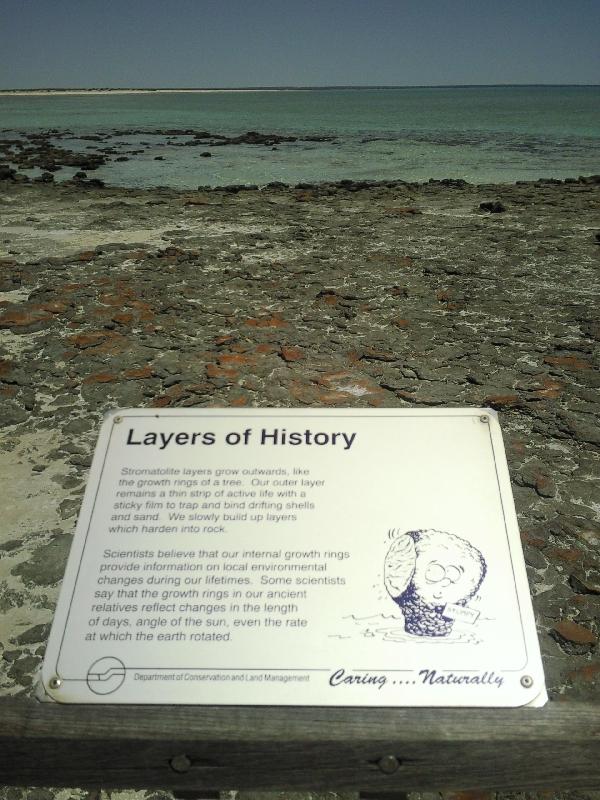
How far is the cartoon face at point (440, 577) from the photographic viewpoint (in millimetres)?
1550

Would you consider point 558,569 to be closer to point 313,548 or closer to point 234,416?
point 313,548

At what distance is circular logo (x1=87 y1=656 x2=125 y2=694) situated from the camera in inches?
57.1

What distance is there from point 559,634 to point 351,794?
35.7 inches

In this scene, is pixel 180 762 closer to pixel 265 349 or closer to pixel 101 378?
pixel 101 378

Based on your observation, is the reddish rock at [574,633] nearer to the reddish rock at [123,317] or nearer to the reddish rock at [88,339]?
the reddish rock at [88,339]

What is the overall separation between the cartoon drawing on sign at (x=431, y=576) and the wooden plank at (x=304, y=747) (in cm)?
20

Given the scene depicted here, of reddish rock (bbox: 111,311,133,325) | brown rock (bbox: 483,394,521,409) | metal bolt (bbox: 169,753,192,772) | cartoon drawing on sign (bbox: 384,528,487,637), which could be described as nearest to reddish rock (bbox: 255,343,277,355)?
reddish rock (bbox: 111,311,133,325)

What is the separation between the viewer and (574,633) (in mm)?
2121

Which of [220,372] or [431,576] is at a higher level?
[220,372]

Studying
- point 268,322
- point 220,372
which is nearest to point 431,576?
point 220,372

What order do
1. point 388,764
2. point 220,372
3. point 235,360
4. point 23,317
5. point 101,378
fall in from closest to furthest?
point 388,764 < point 101,378 < point 220,372 < point 235,360 < point 23,317

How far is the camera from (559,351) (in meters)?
4.18

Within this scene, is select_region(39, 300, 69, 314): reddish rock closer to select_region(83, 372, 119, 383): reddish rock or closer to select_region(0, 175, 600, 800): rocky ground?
select_region(0, 175, 600, 800): rocky ground

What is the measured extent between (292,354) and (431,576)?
2.76 metres
